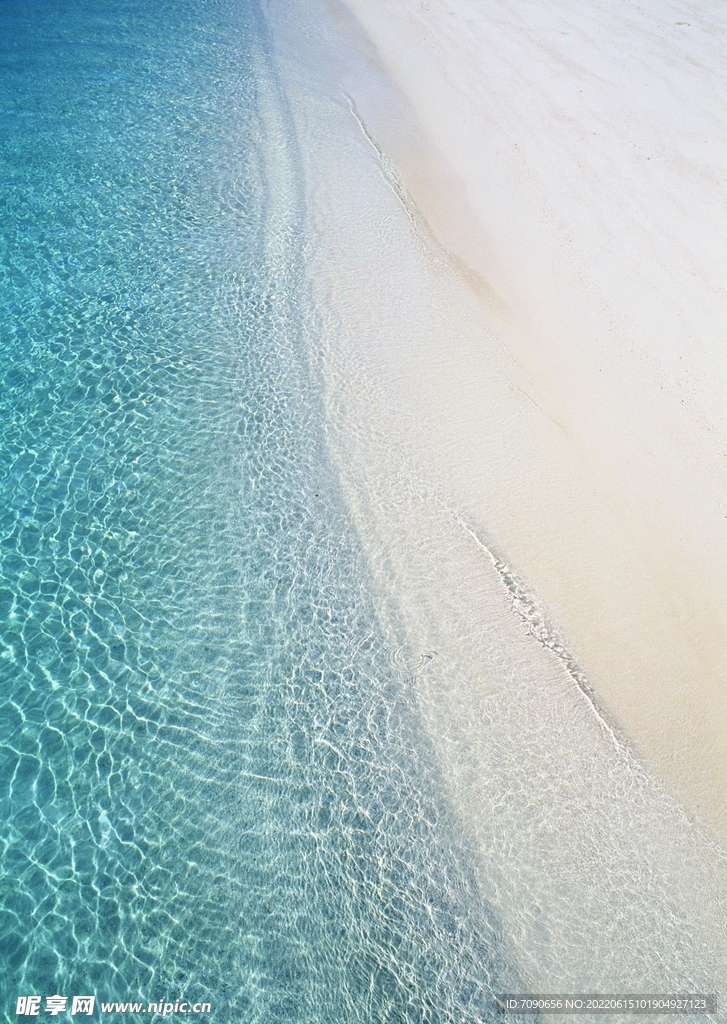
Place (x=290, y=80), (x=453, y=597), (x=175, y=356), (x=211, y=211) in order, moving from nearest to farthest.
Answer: (x=453, y=597) → (x=175, y=356) → (x=211, y=211) → (x=290, y=80)

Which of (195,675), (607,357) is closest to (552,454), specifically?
(607,357)

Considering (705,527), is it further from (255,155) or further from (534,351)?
Answer: (255,155)

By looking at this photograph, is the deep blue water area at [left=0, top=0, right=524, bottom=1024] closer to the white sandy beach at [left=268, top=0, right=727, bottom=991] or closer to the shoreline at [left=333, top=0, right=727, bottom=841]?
the white sandy beach at [left=268, top=0, right=727, bottom=991]

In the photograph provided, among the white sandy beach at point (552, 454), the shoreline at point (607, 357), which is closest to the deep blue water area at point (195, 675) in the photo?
the white sandy beach at point (552, 454)

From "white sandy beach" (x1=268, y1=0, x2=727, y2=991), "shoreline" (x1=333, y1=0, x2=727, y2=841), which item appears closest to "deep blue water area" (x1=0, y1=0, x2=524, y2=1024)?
"white sandy beach" (x1=268, y1=0, x2=727, y2=991)

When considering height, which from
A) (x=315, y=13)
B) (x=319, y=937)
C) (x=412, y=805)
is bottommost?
(x=319, y=937)

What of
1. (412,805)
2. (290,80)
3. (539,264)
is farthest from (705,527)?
(290,80)

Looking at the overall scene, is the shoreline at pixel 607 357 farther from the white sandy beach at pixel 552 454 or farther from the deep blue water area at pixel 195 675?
the deep blue water area at pixel 195 675
